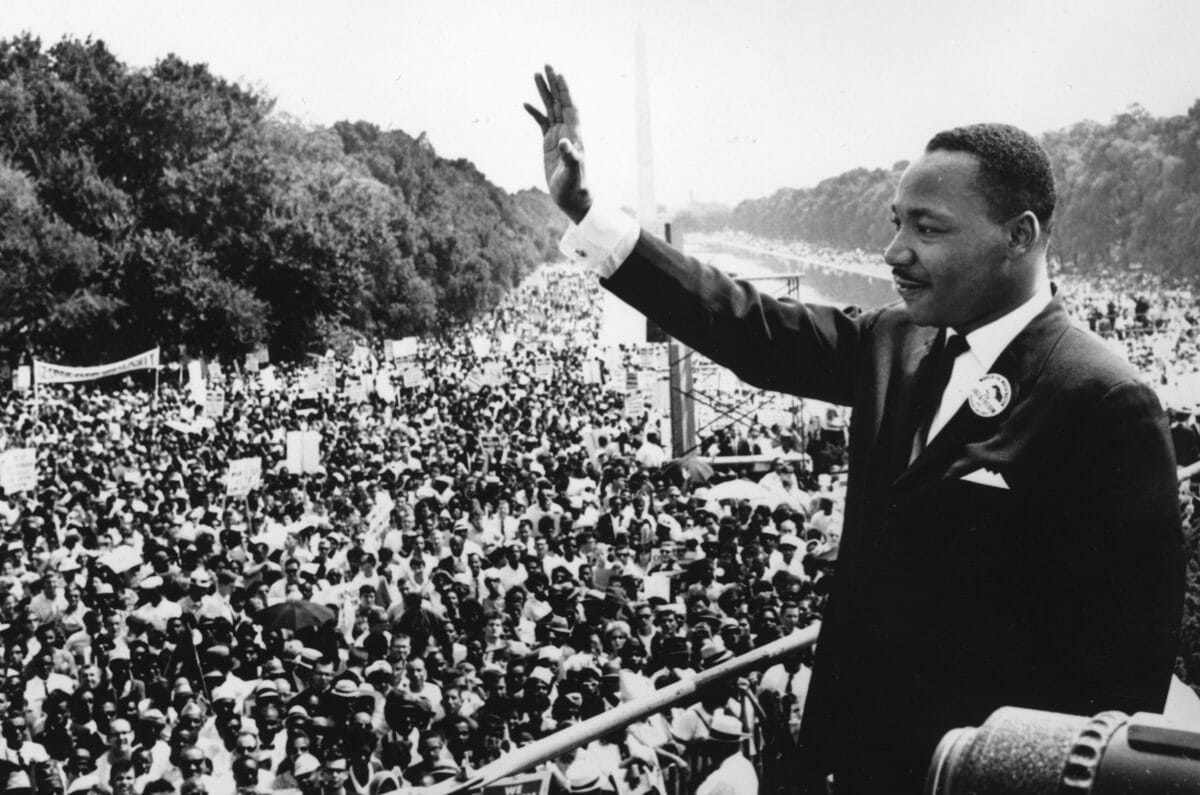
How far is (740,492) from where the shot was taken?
13.7 metres

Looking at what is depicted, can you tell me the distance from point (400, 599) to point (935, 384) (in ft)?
29.2

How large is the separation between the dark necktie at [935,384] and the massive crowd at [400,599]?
1.96 ft

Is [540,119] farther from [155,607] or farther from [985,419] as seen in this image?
[155,607]

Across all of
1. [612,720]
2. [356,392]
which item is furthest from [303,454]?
[612,720]

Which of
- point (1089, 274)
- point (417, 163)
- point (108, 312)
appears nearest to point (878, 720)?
point (108, 312)

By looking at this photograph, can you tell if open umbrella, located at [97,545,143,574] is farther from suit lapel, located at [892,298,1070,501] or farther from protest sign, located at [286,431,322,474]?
suit lapel, located at [892,298,1070,501]

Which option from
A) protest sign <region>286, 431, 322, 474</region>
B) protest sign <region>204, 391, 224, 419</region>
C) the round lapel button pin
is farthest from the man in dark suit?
protest sign <region>204, 391, 224, 419</region>

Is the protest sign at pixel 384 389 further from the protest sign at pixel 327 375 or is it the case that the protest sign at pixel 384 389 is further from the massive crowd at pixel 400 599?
the massive crowd at pixel 400 599

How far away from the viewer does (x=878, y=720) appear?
1.63 m

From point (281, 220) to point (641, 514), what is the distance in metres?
25.4

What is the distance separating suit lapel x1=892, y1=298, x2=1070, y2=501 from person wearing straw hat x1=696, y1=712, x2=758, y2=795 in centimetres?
275

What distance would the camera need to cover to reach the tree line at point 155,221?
100 ft

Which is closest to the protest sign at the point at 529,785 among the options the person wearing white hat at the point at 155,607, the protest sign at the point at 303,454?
the person wearing white hat at the point at 155,607

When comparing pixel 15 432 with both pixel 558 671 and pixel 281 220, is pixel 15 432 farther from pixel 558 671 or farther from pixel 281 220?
pixel 558 671
